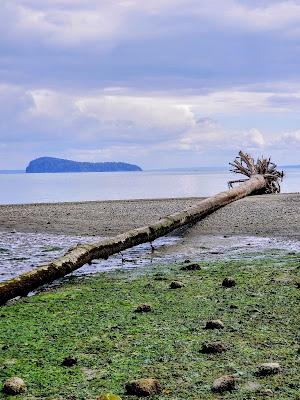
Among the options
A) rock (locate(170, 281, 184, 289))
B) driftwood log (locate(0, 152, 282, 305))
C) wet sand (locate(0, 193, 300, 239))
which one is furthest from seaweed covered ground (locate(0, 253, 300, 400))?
wet sand (locate(0, 193, 300, 239))

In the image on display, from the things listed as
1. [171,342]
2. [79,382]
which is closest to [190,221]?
[171,342]

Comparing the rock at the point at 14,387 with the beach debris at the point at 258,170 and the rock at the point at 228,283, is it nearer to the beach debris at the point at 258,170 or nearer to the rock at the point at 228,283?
the rock at the point at 228,283

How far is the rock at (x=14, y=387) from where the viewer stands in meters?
4.88

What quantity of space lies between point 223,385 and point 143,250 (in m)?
9.48

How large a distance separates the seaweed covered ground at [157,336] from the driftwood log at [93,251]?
8.9 inches

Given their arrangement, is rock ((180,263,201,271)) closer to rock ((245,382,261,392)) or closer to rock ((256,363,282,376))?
rock ((256,363,282,376))

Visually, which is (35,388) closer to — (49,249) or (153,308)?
(153,308)

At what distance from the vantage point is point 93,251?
37.7 feet

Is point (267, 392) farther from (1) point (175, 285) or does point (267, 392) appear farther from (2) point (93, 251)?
(2) point (93, 251)

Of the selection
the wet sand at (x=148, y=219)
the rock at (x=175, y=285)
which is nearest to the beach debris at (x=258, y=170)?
the wet sand at (x=148, y=219)

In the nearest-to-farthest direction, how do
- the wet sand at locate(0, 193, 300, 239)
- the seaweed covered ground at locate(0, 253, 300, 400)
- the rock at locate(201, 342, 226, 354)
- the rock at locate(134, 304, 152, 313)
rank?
1. the seaweed covered ground at locate(0, 253, 300, 400)
2. the rock at locate(201, 342, 226, 354)
3. the rock at locate(134, 304, 152, 313)
4. the wet sand at locate(0, 193, 300, 239)

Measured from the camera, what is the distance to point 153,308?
768cm

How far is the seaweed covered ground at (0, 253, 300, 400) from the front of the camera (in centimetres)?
502

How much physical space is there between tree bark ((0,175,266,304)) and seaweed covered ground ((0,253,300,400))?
0.72ft
